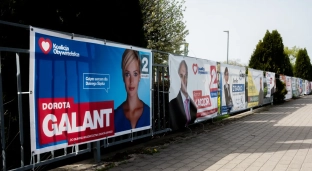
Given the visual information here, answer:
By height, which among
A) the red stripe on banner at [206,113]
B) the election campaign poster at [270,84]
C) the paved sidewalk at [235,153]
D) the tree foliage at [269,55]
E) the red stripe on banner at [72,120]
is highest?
the tree foliage at [269,55]

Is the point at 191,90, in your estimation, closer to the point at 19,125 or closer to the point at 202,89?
the point at 202,89

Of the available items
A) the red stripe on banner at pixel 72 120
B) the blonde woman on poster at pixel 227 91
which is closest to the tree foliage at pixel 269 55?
the blonde woman on poster at pixel 227 91

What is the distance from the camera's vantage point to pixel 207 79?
10.7 m

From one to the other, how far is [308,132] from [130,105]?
623 cm

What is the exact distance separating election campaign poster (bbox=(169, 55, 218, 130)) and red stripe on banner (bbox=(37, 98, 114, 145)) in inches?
104

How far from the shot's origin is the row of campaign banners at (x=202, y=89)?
8641 millimetres

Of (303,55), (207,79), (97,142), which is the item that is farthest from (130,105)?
(303,55)

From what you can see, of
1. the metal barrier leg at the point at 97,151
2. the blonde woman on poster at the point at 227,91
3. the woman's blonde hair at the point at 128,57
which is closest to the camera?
the metal barrier leg at the point at 97,151

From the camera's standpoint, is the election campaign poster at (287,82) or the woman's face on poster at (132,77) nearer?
the woman's face on poster at (132,77)

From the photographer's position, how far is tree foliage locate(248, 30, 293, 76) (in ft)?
89.4

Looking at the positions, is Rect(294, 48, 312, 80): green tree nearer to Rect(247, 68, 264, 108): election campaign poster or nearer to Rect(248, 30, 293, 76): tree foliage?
Rect(248, 30, 293, 76): tree foliage

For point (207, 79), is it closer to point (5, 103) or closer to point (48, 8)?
point (48, 8)

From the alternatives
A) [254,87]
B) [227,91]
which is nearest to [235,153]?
[227,91]

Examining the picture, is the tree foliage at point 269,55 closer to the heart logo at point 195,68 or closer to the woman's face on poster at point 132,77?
the heart logo at point 195,68
